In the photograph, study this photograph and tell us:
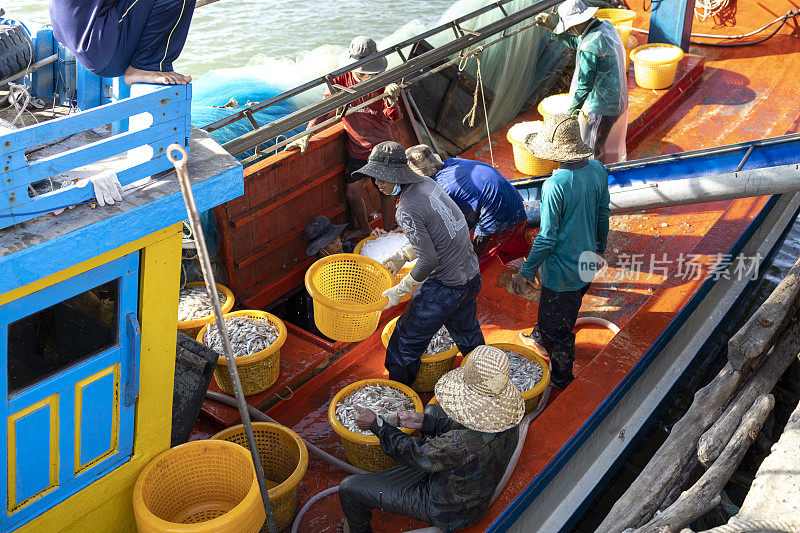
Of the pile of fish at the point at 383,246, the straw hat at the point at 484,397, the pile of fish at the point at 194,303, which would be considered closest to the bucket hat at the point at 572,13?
the pile of fish at the point at 383,246

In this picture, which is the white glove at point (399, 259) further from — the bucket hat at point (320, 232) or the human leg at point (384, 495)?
the human leg at point (384, 495)

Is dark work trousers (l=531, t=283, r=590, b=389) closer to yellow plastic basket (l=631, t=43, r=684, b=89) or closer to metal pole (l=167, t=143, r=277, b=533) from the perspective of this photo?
metal pole (l=167, t=143, r=277, b=533)

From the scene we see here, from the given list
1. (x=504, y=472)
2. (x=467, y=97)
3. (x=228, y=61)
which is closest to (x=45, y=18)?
(x=228, y=61)

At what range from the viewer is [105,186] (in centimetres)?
308

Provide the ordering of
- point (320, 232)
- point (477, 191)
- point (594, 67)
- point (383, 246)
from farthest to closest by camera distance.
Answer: point (594, 67)
point (320, 232)
point (383, 246)
point (477, 191)

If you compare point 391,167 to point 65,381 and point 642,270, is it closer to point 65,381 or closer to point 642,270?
point 65,381

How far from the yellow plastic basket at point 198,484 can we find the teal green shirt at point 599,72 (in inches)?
190

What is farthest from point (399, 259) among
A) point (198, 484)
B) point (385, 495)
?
point (198, 484)

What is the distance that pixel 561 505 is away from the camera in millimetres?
4812

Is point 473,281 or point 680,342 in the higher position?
point 473,281

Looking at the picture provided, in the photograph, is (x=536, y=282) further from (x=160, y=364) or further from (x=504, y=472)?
(x=160, y=364)

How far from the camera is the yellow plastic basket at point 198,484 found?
12.7ft

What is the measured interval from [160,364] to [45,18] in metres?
14.6

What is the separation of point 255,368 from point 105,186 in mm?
2492
